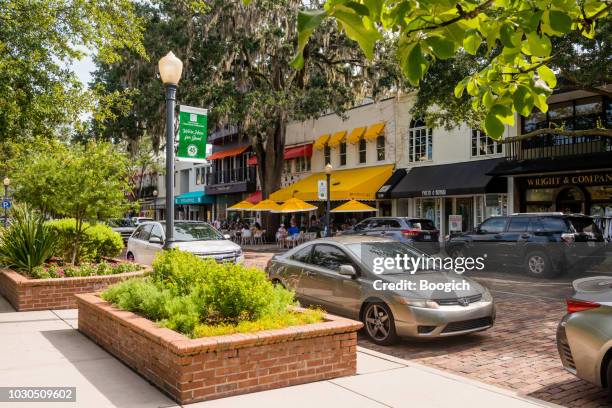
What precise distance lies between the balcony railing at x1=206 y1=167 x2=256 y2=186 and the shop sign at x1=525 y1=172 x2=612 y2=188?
22.3 meters

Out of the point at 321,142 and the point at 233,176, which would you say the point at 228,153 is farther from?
the point at 321,142

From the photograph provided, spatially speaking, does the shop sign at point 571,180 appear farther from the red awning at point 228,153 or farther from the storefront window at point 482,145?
the red awning at point 228,153

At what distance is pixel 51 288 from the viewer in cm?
920

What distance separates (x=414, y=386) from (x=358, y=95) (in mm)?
24028

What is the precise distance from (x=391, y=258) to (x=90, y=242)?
798 centimetres

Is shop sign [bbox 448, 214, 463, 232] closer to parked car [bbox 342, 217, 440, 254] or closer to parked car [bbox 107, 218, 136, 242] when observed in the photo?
parked car [bbox 342, 217, 440, 254]

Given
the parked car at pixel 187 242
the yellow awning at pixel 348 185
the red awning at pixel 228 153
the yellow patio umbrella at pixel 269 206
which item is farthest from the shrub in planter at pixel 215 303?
the red awning at pixel 228 153

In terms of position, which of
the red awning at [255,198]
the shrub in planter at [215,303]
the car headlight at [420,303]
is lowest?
the car headlight at [420,303]

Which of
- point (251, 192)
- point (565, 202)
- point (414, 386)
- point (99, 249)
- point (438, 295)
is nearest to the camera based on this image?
point (414, 386)

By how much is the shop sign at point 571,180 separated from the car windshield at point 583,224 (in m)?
6.49

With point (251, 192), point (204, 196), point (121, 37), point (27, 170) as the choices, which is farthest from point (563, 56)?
point (204, 196)

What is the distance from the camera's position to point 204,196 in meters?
47.2

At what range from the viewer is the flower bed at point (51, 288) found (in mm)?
8984

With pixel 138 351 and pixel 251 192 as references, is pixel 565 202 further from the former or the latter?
pixel 251 192
